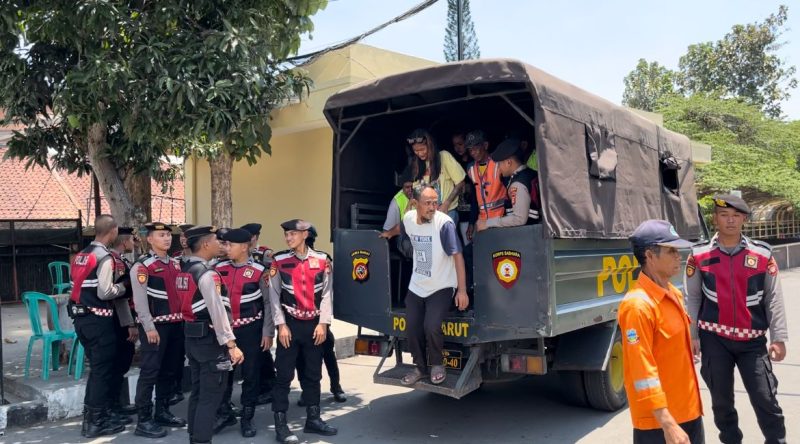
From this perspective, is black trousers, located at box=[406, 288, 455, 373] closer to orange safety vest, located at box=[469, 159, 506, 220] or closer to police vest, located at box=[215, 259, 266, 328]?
orange safety vest, located at box=[469, 159, 506, 220]

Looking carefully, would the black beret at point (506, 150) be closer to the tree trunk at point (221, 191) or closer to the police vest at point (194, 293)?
the police vest at point (194, 293)

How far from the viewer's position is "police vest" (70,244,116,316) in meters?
5.23

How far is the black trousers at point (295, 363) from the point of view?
16.3 feet

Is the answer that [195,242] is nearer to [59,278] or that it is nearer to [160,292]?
Result: [160,292]

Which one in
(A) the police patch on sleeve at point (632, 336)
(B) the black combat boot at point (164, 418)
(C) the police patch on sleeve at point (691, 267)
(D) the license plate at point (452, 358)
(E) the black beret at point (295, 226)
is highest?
(E) the black beret at point (295, 226)

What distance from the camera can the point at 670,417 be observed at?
2.61 meters

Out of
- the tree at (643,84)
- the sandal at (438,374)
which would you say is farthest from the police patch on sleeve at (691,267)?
the tree at (643,84)

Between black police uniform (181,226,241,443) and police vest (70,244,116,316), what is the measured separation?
3.38 ft

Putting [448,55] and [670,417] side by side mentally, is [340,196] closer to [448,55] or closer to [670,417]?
[670,417]

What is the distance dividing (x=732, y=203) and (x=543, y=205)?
3.74ft

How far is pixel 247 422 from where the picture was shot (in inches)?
205

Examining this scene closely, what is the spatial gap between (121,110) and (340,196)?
7.09 feet

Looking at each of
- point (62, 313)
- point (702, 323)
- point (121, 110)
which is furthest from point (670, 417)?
point (62, 313)

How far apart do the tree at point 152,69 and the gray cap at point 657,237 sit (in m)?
3.75
